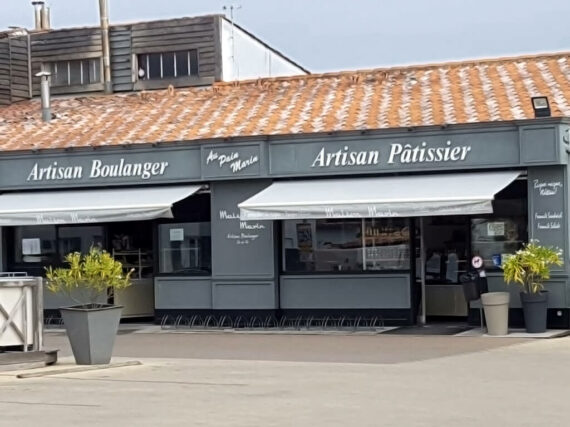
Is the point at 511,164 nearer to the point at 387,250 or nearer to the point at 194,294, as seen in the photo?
the point at 387,250

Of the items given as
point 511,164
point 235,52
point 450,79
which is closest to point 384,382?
point 511,164

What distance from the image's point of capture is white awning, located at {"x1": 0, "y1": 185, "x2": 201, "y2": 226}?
21906 mm

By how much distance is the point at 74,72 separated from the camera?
3159cm

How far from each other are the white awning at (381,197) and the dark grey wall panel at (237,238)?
0.79 metres

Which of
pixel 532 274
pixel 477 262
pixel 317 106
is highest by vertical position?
pixel 317 106

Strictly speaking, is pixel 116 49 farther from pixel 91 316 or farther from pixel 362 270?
pixel 91 316

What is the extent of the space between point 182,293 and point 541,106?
781 centimetres

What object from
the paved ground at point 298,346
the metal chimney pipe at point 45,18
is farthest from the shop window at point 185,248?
the metal chimney pipe at point 45,18

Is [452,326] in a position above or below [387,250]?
below

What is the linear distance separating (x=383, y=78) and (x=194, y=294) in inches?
250

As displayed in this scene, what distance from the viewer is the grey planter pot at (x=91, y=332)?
1563 cm

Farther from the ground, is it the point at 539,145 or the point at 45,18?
the point at 45,18

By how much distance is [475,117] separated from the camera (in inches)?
826

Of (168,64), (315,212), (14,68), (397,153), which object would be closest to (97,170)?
(315,212)
